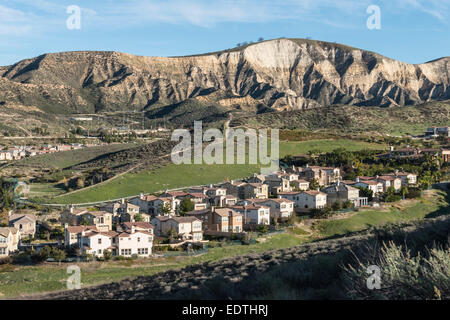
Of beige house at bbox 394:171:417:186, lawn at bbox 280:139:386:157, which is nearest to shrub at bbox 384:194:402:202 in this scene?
beige house at bbox 394:171:417:186

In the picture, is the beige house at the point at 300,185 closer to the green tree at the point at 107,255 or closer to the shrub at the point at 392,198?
the shrub at the point at 392,198

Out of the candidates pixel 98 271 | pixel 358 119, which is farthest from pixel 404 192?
pixel 358 119

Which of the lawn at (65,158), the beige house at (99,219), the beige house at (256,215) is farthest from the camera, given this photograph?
the lawn at (65,158)

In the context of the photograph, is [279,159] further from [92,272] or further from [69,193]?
[92,272]

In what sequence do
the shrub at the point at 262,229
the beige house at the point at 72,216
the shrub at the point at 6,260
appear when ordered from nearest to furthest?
the shrub at the point at 6,260, the shrub at the point at 262,229, the beige house at the point at 72,216

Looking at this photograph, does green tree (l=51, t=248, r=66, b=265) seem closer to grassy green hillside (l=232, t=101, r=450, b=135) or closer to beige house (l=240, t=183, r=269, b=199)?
beige house (l=240, t=183, r=269, b=199)

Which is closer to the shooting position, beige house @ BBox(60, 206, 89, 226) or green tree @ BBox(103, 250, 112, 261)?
green tree @ BBox(103, 250, 112, 261)

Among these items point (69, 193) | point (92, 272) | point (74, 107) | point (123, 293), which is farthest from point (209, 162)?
point (74, 107)

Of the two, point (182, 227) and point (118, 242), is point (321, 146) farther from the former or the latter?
point (118, 242)

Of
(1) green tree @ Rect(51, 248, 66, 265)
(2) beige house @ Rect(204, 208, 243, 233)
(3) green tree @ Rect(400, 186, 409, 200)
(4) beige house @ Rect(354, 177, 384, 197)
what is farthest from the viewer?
(4) beige house @ Rect(354, 177, 384, 197)

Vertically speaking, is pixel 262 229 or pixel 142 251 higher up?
pixel 262 229

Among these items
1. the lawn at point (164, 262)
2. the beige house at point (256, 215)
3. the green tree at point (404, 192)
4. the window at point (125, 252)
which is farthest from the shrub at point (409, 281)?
the green tree at point (404, 192)

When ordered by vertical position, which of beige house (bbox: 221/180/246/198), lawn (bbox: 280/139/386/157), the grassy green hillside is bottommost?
beige house (bbox: 221/180/246/198)
